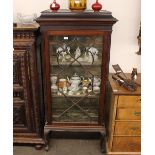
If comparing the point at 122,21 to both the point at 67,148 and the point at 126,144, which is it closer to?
the point at 126,144

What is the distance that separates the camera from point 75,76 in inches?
87.2

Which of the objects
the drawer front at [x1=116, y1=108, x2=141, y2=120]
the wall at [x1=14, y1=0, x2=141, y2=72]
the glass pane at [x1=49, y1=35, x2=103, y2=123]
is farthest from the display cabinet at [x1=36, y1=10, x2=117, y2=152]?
the wall at [x1=14, y1=0, x2=141, y2=72]

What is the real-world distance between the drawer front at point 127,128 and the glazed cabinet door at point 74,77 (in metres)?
0.22

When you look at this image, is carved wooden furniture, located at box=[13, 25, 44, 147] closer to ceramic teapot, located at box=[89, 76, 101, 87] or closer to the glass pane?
the glass pane

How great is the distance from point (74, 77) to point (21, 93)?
0.51 meters

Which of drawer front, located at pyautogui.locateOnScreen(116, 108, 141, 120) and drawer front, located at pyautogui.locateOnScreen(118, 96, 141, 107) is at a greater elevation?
drawer front, located at pyautogui.locateOnScreen(118, 96, 141, 107)

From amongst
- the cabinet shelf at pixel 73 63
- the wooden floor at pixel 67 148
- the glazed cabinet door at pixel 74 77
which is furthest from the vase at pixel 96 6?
the wooden floor at pixel 67 148

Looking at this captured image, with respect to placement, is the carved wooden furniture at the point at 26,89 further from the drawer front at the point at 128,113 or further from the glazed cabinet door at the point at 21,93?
the drawer front at the point at 128,113

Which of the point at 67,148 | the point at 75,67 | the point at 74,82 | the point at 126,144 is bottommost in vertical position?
the point at 67,148

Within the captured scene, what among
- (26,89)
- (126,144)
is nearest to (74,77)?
(26,89)

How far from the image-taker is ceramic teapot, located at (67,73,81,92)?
2221mm

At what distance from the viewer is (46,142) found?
229cm
